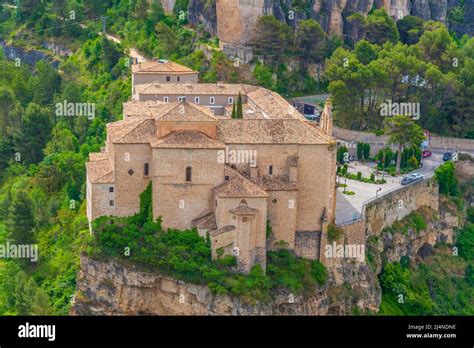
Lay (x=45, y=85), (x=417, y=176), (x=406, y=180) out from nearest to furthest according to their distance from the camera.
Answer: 1. (x=406, y=180)
2. (x=417, y=176)
3. (x=45, y=85)

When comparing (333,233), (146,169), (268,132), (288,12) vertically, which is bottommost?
(333,233)

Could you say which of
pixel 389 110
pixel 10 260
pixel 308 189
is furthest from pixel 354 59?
pixel 10 260

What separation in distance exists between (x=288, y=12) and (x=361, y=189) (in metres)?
25.6

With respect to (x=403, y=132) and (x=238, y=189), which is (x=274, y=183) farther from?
(x=403, y=132)

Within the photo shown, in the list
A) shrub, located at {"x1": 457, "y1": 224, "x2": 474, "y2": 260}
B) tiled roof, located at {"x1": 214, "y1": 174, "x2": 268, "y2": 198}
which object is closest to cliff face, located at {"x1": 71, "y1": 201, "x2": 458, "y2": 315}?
tiled roof, located at {"x1": 214, "y1": 174, "x2": 268, "y2": 198}

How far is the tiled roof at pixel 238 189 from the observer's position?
48.1 m

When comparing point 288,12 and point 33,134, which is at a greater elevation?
point 288,12

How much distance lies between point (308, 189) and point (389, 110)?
25.0 meters

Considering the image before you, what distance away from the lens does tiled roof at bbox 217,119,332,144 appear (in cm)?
5053

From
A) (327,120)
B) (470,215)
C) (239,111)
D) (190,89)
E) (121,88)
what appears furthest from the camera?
(121,88)

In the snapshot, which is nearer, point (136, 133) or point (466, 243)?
point (136, 133)

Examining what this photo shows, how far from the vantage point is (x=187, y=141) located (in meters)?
49.2

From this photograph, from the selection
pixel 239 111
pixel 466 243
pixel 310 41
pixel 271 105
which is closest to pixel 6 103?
pixel 310 41

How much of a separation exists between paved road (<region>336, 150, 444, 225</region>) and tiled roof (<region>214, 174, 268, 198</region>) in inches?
285
